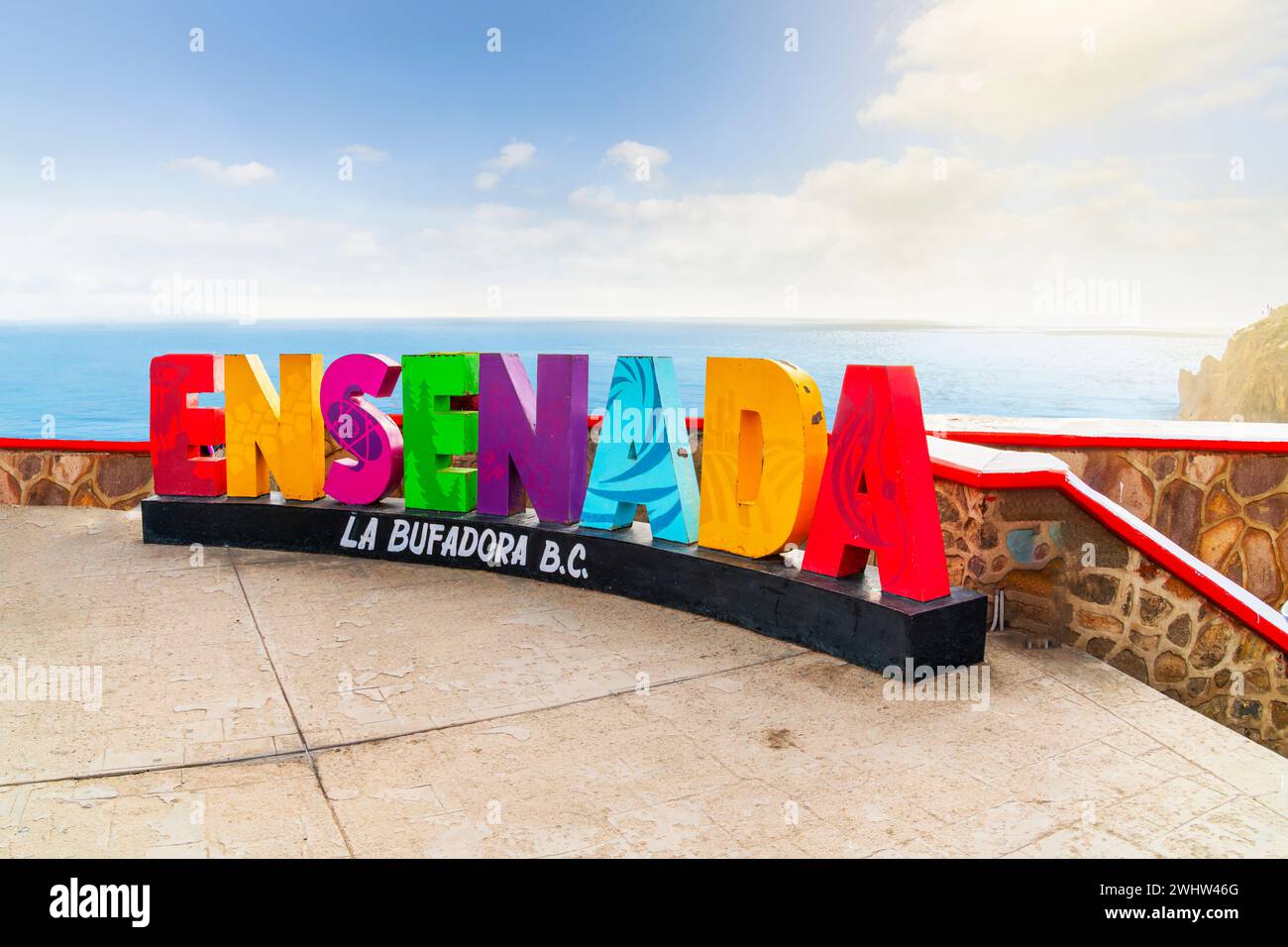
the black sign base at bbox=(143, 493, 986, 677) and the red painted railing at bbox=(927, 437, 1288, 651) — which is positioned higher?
the red painted railing at bbox=(927, 437, 1288, 651)

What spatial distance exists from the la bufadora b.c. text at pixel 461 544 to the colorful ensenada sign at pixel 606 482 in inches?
0.7

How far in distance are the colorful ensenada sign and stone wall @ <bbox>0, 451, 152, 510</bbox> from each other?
2.15 meters

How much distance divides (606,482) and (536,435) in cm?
79

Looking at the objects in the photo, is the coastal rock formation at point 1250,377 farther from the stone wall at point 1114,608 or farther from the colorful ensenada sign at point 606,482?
the colorful ensenada sign at point 606,482

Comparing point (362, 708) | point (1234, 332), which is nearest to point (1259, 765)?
→ point (362, 708)

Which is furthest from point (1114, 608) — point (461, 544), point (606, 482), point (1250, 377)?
point (1250, 377)

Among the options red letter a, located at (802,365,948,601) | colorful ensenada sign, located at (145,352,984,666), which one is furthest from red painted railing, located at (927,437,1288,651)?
red letter a, located at (802,365,948,601)

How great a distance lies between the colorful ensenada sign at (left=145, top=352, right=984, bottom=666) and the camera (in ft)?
17.4

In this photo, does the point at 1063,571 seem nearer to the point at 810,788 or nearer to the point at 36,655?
the point at 810,788

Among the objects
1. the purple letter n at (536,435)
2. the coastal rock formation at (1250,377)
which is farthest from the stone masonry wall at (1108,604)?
the coastal rock formation at (1250,377)

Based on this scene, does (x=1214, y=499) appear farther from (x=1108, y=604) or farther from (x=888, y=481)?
(x=888, y=481)

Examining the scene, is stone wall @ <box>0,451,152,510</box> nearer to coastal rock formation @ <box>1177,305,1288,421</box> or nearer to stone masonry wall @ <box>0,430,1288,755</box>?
stone masonry wall @ <box>0,430,1288,755</box>

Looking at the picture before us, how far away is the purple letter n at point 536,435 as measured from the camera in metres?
7.05

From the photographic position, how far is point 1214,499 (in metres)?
8.18
